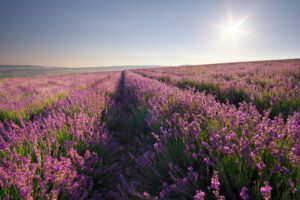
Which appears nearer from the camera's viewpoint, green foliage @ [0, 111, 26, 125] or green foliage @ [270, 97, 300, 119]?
green foliage @ [270, 97, 300, 119]

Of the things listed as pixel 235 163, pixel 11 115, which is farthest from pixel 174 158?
pixel 11 115

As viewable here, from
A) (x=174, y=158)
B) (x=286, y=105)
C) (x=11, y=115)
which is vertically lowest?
(x=11, y=115)

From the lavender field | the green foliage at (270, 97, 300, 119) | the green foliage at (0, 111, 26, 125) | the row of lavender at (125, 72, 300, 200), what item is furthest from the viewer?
the green foliage at (0, 111, 26, 125)

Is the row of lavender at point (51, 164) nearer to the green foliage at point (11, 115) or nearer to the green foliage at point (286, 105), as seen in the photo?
the green foliage at point (11, 115)

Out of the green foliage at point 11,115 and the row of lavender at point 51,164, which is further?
the green foliage at point 11,115

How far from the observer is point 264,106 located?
3949 mm

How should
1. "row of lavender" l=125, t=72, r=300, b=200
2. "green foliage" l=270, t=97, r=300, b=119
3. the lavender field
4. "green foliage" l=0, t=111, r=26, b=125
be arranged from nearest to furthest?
"row of lavender" l=125, t=72, r=300, b=200, the lavender field, "green foliage" l=270, t=97, r=300, b=119, "green foliage" l=0, t=111, r=26, b=125

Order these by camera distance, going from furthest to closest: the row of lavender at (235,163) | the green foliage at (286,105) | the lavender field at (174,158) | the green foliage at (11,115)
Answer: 1. the green foliage at (11,115)
2. the green foliage at (286,105)
3. the lavender field at (174,158)
4. the row of lavender at (235,163)

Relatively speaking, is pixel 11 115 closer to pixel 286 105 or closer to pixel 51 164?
pixel 51 164

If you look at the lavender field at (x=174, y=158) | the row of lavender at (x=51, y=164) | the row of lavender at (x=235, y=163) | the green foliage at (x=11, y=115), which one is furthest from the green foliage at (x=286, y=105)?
the green foliage at (x=11, y=115)

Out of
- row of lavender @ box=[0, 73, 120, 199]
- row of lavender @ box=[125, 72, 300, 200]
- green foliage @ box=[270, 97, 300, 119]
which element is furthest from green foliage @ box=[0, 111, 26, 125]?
green foliage @ box=[270, 97, 300, 119]

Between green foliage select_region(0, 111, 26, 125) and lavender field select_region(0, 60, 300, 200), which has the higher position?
lavender field select_region(0, 60, 300, 200)

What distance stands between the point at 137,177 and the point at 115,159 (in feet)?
2.00

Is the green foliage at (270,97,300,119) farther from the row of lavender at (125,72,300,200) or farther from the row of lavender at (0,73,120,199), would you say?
the row of lavender at (0,73,120,199)
